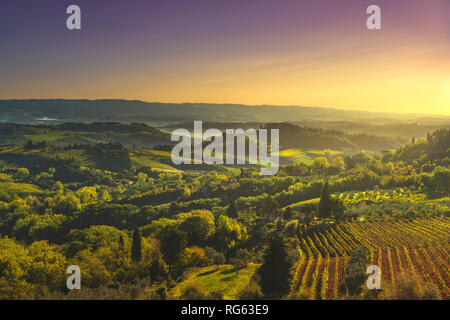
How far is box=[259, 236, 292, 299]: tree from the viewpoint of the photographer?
3659 cm

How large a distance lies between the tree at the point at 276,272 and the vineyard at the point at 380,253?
2.87m

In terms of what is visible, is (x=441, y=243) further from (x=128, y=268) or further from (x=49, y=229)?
(x=49, y=229)

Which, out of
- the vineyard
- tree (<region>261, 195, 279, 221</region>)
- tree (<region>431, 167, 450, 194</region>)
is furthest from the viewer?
tree (<region>431, 167, 450, 194</region>)

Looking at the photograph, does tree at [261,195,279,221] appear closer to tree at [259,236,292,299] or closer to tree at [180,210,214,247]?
tree at [180,210,214,247]

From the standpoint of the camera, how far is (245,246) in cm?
8119

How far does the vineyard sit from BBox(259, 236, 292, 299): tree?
2871 millimetres

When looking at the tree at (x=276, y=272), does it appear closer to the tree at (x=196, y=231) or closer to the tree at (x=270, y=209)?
the tree at (x=196, y=231)

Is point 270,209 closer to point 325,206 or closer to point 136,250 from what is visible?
point 325,206

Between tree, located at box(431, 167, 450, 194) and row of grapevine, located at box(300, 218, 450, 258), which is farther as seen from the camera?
tree, located at box(431, 167, 450, 194)

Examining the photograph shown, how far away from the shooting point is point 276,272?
37594 millimetres

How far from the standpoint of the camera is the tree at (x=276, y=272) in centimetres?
3659

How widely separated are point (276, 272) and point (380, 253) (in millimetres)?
34276

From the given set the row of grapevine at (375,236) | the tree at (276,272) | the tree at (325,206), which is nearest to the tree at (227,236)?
the row of grapevine at (375,236)

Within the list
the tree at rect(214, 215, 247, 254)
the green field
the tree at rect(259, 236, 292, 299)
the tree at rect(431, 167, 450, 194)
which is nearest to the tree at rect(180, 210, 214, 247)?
the tree at rect(214, 215, 247, 254)
